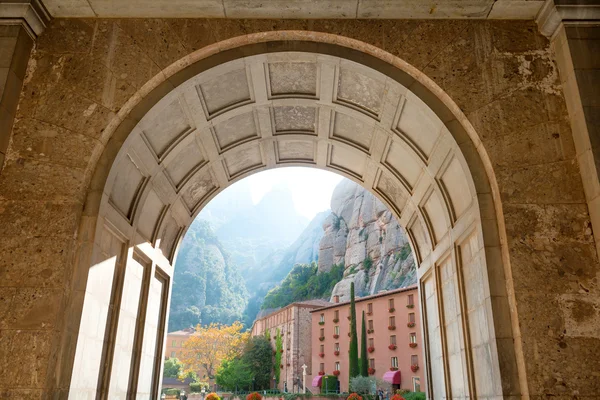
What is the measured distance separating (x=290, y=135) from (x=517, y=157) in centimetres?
405

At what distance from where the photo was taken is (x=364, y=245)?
66.5 meters

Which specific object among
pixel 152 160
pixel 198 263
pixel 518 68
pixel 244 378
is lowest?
pixel 244 378

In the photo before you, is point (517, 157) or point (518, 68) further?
point (518, 68)

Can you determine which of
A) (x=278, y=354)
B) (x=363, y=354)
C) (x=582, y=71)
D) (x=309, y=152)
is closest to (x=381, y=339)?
(x=363, y=354)

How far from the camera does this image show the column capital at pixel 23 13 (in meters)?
5.17

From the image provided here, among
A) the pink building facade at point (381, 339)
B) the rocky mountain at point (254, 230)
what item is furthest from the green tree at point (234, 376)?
the rocky mountain at point (254, 230)

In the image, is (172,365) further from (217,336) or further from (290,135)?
(290,135)

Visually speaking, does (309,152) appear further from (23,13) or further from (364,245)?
(364,245)

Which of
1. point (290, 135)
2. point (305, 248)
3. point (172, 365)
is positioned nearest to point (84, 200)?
point (290, 135)

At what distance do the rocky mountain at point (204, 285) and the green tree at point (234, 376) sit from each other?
51.9 m

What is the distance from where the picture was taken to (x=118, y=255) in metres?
6.02

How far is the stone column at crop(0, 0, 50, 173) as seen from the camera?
4973 mm

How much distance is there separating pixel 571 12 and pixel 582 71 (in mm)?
777

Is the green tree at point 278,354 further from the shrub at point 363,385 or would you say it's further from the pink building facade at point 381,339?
the shrub at point 363,385
